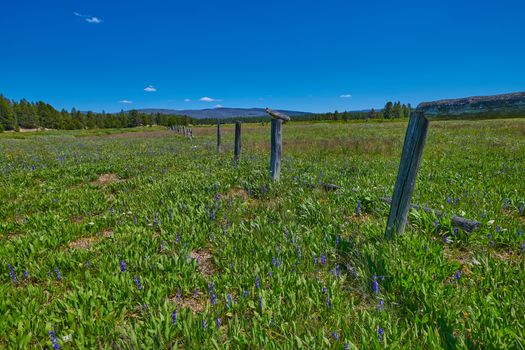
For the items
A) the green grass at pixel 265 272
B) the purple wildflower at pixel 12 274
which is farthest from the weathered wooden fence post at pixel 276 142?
the purple wildflower at pixel 12 274

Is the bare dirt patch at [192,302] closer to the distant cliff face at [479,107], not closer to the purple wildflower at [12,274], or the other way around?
the purple wildflower at [12,274]

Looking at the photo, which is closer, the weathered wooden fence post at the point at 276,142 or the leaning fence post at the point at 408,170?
the leaning fence post at the point at 408,170

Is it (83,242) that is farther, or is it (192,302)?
(83,242)

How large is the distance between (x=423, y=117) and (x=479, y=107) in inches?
24.6

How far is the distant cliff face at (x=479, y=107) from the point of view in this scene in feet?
7.57

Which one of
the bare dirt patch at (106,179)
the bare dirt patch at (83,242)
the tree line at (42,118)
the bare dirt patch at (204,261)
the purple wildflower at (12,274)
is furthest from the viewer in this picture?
the tree line at (42,118)

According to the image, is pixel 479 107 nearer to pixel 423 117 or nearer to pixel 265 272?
pixel 423 117

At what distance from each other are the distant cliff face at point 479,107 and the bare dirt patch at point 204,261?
3.34 m

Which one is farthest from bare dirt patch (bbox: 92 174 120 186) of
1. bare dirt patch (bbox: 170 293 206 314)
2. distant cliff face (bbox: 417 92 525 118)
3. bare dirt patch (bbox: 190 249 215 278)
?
distant cliff face (bbox: 417 92 525 118)

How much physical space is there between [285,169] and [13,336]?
7403 mm

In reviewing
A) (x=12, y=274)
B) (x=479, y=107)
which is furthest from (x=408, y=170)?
(x=12, y=274)

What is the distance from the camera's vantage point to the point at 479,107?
2.58m

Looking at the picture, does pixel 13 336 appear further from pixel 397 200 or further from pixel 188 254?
pixel 397 200

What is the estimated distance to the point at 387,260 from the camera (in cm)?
307
